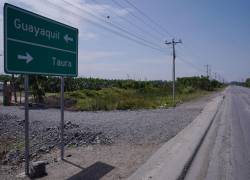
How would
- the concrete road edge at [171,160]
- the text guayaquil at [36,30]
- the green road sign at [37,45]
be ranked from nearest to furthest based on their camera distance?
1. the green road sign at [37,45]
2. the text guayaquil at [36,30]
3. the concrete road edge at [171,160]

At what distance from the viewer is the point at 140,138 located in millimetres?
12344

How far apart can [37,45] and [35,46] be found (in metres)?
0.08

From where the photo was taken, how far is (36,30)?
7.39 meters

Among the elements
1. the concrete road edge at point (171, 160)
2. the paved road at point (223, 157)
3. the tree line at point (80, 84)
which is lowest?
the paved road at point (223, 157)

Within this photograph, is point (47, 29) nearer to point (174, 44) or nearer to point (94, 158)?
point (94, 158)

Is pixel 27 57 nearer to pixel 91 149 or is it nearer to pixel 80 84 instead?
pixel 91 149

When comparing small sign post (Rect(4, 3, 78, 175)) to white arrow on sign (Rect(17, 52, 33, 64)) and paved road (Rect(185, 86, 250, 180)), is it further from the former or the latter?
paved road (Rect(185, 86, 250, 180))

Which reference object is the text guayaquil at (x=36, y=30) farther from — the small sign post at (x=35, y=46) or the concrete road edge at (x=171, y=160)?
the concrete road edge at (x=171, y=160)

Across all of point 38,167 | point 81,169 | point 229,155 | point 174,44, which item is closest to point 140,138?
point 229,155

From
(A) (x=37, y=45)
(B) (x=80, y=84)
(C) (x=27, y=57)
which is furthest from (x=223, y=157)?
(B) (x=80, y=84)

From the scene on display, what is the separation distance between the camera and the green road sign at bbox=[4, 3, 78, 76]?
6617 millimetres

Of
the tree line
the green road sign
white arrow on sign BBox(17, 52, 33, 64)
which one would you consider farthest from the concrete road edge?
the tree line

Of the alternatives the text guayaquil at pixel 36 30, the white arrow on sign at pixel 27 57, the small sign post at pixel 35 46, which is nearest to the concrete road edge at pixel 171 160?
the small sign post at pixel 35 46

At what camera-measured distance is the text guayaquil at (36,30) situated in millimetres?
6821
